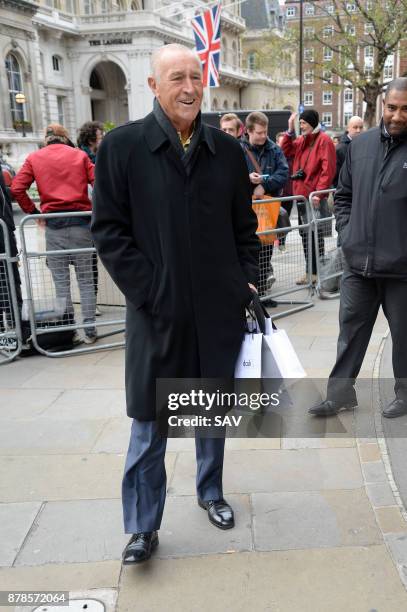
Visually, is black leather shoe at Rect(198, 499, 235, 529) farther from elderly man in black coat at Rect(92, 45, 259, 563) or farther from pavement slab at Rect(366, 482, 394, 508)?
pavement slab at Rect(366, 482, 394, 508)

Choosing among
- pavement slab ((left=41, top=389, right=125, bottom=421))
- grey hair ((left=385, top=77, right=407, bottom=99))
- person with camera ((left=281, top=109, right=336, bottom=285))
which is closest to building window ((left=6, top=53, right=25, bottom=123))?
person with camera ((left=281, top=109, right=336, bottom=285))

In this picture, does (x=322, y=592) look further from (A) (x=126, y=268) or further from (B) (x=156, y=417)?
(A) (x=126, y=268)

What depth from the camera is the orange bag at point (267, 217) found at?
644 centimetres

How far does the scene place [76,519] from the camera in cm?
297

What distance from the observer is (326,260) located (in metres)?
7.51

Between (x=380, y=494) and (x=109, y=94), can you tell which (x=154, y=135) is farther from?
(x=109, y=94)

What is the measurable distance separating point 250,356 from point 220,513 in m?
0.82

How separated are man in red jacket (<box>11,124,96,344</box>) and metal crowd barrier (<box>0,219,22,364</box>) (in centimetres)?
41

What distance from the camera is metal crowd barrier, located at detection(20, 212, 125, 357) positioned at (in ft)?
18.4

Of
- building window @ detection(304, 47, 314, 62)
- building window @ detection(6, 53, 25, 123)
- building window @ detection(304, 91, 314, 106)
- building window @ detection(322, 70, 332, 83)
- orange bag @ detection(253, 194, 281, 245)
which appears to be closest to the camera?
orange bag @ detection(253, 194, 281, 245)

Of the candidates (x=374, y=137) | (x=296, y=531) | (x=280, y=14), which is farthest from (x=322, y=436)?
(x=280, y=14)

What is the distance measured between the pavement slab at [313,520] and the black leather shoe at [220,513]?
0.42 feet

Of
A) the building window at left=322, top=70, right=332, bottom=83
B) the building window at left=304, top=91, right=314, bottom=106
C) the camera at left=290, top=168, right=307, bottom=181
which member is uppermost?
the building window at left=304, top=91, right=314, bottom=106

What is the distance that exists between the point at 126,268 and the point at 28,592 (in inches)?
53.9
